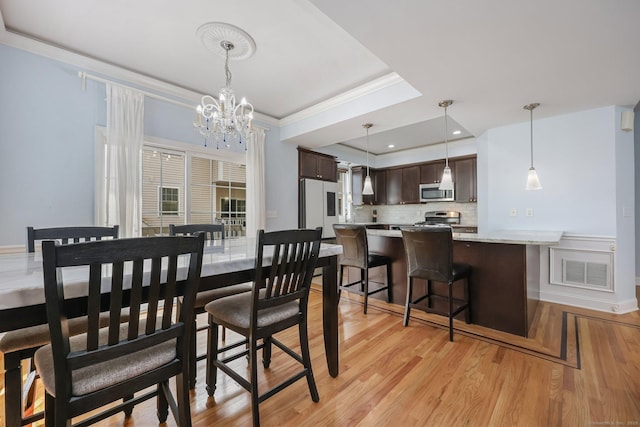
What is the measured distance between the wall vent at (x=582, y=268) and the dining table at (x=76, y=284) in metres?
3.14

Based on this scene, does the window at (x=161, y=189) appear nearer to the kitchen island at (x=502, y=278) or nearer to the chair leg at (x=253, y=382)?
the chair leg at (x=253, y=382)

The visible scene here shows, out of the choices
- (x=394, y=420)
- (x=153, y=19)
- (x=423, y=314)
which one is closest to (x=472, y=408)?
(x=394, y=420)

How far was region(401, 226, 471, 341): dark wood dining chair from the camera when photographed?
2361 millimetres

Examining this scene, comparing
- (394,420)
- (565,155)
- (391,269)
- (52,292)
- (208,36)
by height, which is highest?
(208,36)

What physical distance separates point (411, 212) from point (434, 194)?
32.8 inches

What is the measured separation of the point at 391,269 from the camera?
10.8 ft

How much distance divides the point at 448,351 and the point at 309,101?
329cm

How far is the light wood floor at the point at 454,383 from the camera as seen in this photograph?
147 centimetres

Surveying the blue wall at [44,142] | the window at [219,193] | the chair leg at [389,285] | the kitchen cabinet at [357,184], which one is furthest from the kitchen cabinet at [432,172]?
the blue wall at [44,142]

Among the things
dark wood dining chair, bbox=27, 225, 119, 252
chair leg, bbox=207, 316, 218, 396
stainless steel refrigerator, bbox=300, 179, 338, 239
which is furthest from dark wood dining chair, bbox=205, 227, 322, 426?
stainless steel refrigerator, bbox=300, 179, 338, 239

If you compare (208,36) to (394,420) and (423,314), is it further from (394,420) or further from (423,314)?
Result: (423,314)

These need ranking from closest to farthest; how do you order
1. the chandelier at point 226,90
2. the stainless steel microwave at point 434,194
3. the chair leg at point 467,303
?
the chandelier at point 226,90
the chair leg at point 467,303
the stainless steel microwave at point 434,194

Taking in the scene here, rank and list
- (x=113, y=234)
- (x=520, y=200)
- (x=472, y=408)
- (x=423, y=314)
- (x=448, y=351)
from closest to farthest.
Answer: (x=472, y=408)
(x=113, y=234)
(x=448, y=351)
(x=423, y=314)
(x=520, y=200)

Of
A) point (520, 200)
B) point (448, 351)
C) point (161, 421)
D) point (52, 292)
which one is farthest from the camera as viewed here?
point (520, 200)
